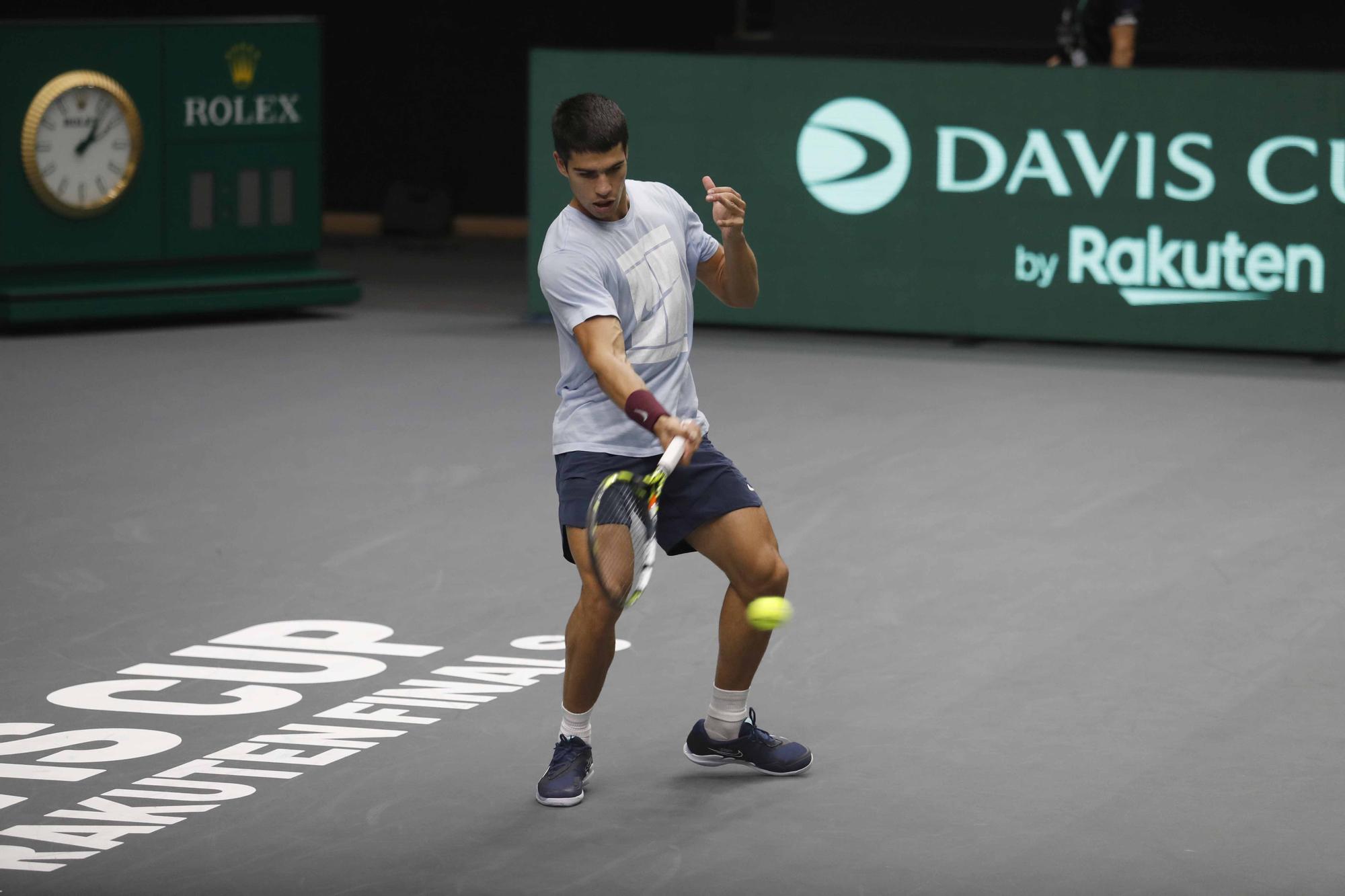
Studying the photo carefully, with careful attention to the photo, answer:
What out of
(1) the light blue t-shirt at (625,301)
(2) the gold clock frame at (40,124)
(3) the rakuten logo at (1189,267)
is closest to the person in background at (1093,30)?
(3) the rakuten logo at (1189,267)

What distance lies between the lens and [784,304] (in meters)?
15.1

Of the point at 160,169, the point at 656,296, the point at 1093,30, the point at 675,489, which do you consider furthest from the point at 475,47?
the point at 675,489

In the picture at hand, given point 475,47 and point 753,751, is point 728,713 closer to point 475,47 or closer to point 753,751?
point 753,751

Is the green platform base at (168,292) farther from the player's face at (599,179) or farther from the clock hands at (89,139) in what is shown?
the player's face at (599,179)

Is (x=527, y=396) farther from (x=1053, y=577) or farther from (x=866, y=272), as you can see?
(x=1053, y=577)

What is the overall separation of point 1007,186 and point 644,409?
903 centimetres

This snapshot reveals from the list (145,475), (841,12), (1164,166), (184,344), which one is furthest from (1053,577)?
(841,12)

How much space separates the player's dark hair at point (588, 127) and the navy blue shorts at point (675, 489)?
0.80m

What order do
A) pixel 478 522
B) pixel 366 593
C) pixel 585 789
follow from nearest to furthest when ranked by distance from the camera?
pixel 585 789 < pixel 366 593 < pixel 478 522

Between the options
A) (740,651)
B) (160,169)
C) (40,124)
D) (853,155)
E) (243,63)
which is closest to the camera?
(740,651)

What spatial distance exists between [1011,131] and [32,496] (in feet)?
22.7

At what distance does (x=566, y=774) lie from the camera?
5.97 meters

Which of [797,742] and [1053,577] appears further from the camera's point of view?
[1053,577]

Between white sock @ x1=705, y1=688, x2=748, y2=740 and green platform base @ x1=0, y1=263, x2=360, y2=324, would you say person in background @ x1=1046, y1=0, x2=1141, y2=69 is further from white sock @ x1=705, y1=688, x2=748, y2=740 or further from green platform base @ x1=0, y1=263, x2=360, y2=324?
white sock @ x1=705, y1=688, x2=748, y2=740
